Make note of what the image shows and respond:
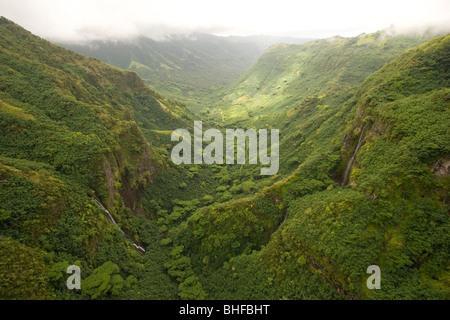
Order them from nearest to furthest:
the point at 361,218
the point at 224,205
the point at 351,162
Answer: the point at 361,218 → the point at 351,162 → the point at 224,205

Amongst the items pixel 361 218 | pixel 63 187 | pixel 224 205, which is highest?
pixel 63 187

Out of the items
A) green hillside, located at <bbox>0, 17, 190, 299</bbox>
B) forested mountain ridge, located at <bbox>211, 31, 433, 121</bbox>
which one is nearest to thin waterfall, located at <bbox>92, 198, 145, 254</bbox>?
green hillside, located at <bbox>0, 17, 190, 299</bbox>

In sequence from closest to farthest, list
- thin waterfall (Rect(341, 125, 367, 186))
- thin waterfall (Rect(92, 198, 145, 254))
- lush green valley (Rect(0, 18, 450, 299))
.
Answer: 1. lush green valley (Rect(0, 18, 450, 299))
2. thin waterfall (Rect(341, 125, 367, 186))
3. thin waterfall (Rect(92, 198, 145, 254))

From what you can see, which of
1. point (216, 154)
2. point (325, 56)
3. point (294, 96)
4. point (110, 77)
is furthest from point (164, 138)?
point (325, 56)

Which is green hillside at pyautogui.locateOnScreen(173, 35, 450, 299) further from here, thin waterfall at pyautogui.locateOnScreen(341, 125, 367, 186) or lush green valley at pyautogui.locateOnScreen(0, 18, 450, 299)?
thin waterfall at pyautogui.locateOnScreen(341, 125, 367, 186)

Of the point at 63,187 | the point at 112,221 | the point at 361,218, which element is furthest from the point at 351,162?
the point at 63,187

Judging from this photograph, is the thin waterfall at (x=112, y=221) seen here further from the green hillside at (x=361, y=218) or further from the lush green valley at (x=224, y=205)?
the green hillside at (x=361, y=218)

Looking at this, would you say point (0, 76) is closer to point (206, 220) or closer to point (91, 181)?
point (91, 181)

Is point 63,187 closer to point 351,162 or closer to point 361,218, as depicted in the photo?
point 361,218
